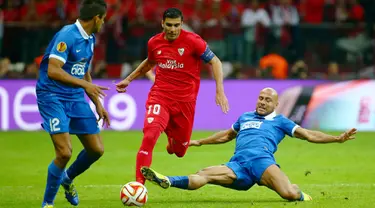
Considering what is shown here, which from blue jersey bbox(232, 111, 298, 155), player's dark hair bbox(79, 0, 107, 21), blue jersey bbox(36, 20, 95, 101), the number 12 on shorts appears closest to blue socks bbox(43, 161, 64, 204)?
the number 12 on shorts

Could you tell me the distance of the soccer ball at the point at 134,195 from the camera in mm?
9969

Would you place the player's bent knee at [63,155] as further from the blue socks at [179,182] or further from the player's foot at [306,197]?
the player's foot at [306,197]

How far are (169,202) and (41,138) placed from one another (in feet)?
31.7

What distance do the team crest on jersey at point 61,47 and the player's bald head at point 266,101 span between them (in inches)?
109

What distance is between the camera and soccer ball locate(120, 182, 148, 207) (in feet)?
32.7

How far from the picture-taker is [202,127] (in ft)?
69.6

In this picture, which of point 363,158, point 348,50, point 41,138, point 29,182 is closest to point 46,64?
point 29,182

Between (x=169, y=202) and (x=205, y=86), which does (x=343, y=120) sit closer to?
(x=205, y=86)

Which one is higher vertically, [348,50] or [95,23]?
[95,23]

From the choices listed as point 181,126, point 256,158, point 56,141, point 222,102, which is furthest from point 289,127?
point 56,141

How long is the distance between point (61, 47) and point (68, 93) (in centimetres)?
61

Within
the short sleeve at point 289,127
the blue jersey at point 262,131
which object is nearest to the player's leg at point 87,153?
the blue jersey at point 262,131

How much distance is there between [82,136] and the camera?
1044 cm

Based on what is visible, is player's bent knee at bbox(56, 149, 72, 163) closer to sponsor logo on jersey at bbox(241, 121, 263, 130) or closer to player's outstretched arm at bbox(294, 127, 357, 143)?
sponsor logo on jersey at bbox(241, 121, 263, 130)
